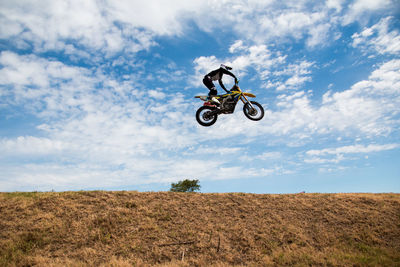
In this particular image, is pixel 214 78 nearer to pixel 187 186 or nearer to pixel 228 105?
pixel 228 105

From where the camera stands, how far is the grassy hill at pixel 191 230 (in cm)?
1177

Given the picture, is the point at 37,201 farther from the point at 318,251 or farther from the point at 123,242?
the point at 318,251

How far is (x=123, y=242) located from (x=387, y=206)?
1823cm

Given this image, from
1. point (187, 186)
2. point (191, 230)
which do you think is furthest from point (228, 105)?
point (187, 186)

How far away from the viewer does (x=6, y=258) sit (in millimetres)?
11609

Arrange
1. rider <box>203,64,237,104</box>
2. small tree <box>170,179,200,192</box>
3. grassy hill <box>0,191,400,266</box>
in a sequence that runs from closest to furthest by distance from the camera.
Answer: grassy hill <box>0,191,400,266</box>, rider <box>203,64,237,104</box>, small tree <box>170,179,200,192</box>

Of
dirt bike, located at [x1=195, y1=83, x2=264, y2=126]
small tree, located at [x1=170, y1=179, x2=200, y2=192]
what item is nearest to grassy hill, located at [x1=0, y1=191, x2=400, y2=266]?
dirt bike, located at [x1=195, y1=83, x2=264, y2=126]

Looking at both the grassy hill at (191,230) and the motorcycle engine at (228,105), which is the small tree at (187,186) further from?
the motorcycle engine at (228,105)

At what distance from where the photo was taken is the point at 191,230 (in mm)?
13656

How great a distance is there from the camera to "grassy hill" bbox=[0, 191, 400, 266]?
38.6ft

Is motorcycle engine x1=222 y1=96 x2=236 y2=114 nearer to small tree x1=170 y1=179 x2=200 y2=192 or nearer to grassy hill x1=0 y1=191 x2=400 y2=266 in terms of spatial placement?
grassy hill x1=0 y1=191 x2=400 y2=266

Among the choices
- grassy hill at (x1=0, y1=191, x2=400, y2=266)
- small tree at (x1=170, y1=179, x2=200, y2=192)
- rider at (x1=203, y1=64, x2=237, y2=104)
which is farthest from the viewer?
small tree at (x1=170, y1=179, x2=200, y2=192)

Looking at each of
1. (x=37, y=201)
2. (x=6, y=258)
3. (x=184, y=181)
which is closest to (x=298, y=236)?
(x=6, y=258)

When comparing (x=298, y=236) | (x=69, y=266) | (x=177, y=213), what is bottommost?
(x=69, y=266)
